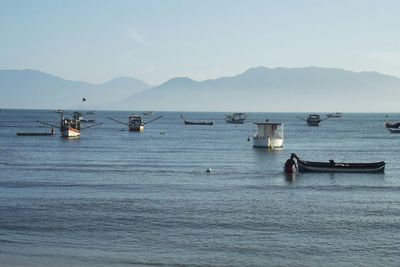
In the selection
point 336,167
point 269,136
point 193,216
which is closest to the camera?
point 193,216

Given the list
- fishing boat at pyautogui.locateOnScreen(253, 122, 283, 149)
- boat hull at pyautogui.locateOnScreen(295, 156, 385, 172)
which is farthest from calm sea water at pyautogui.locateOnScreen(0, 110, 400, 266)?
fishing boat at pyautogui.locateOnScreen(253, 122, 283, 149)

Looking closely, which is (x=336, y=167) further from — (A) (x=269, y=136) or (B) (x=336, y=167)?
(A) (x=269, y=136)

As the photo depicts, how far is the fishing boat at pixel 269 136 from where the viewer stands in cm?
9762

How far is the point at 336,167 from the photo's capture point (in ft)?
212

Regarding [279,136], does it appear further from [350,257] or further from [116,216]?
[350,257]

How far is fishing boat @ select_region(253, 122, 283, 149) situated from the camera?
97.6m

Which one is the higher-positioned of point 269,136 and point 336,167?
point 269,136

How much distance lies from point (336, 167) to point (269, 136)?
34229mm

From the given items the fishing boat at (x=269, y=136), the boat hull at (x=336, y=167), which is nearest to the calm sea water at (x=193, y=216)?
the boat hull at (x=336, y=167)

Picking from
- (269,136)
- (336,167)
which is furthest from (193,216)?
(269,136)

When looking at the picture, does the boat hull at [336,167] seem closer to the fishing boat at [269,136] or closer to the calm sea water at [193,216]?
the calm sea water at [193,216]

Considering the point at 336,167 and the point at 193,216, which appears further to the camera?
the point at 336,167

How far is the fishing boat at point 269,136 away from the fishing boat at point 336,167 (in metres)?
32.0

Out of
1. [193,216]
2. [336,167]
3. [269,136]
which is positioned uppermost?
[269,136]
